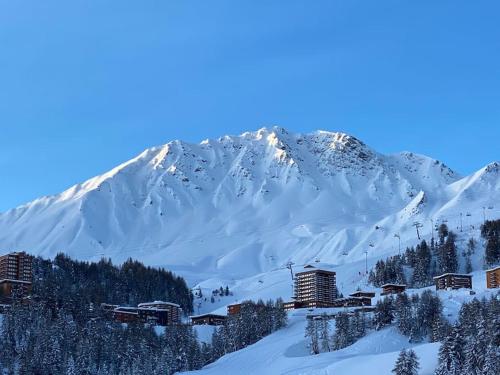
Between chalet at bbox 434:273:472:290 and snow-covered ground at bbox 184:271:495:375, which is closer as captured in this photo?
snow-covered ground at bbox 184:271:495:375

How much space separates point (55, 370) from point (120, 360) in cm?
1259

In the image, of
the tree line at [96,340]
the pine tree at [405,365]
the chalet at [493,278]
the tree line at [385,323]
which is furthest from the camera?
the chalet at [493,278]

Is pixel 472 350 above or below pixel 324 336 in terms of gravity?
below

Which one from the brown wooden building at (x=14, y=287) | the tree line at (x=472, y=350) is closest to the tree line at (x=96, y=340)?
the brown wooden building at (x=14, y=287)

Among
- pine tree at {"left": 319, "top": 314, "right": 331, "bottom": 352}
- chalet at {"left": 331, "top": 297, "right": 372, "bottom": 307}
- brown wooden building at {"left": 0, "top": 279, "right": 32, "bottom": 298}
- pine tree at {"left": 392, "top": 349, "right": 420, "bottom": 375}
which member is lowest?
pine tree at {"left": 392, "top": 349, "right": 420, "bottom": 375}

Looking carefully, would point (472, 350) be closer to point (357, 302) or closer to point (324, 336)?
point (324, 336)

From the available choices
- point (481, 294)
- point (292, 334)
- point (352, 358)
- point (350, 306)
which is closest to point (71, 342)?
point (292, 334)

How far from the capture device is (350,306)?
7283 inches

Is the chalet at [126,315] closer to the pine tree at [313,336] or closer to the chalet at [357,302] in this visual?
the chalet at [357,302]

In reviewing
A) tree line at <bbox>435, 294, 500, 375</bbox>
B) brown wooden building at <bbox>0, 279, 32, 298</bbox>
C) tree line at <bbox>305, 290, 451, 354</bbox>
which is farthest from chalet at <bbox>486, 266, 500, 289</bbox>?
brown wooden building at <bbox>0, 279, 32, 298</bbox>

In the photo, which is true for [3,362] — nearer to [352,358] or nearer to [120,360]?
[120,360]

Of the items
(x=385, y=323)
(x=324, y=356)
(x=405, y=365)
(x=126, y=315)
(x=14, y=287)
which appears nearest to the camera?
(x=405, y=365)

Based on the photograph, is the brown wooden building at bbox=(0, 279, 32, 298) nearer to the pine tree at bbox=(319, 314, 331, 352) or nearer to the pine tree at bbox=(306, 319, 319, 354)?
the pine tree at bbox=(306, 319, 319, 354)

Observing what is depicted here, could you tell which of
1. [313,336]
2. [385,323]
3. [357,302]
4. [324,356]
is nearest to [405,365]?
[324,356]
